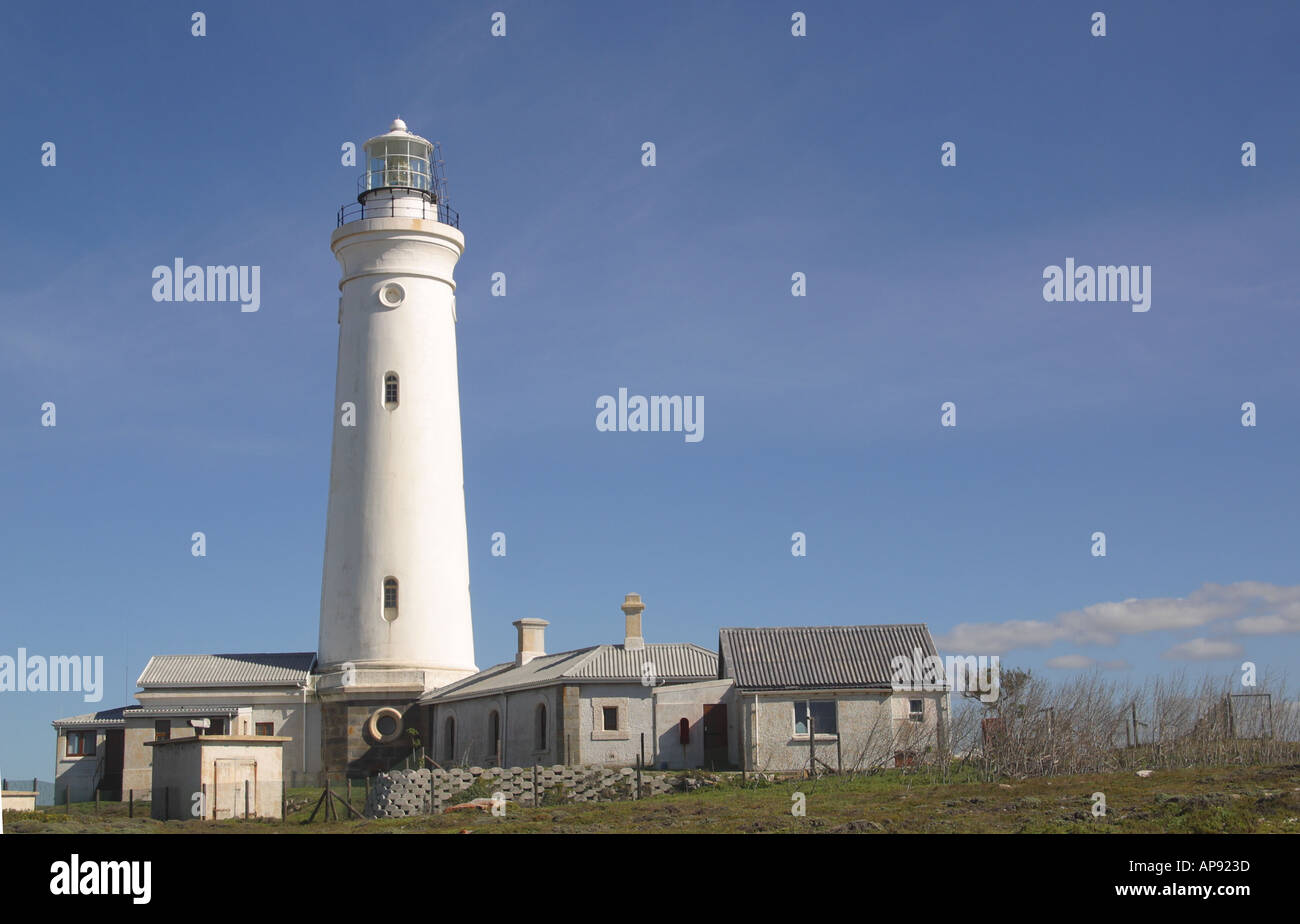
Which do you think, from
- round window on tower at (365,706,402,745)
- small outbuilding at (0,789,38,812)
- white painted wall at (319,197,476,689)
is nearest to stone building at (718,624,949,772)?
white painted wall at (319,197,476,689)

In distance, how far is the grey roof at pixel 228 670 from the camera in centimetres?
4259

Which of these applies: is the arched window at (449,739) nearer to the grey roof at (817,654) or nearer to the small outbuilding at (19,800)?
the grey roof at (817,654)

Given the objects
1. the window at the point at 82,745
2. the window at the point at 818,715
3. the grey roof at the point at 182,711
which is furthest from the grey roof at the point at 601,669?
the window at the point at 82,745

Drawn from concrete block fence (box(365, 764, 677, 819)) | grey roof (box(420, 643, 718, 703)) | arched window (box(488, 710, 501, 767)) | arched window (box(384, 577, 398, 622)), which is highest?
arched window (box(384, 577, 398, 622))

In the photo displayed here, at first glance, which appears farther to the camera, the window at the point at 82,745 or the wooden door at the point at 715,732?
the window at the point at 82,745

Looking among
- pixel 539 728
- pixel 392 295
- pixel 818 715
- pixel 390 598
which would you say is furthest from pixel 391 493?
pixel 818 715

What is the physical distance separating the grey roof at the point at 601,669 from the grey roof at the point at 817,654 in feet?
3.47

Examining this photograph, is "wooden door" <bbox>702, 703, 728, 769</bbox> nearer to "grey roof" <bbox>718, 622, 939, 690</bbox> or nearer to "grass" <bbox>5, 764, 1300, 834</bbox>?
"grey roof" <bbox>718, 622, 939, 690</bbox>

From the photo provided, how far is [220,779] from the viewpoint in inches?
1254

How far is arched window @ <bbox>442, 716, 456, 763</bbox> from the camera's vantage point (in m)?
40.0

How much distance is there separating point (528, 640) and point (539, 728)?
5391 mm

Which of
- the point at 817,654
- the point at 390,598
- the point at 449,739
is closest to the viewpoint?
the point at 817,654

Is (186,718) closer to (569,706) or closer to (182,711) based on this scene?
(182,711)

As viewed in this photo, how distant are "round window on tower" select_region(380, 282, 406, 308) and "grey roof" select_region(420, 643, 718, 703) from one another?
36.6 ft
